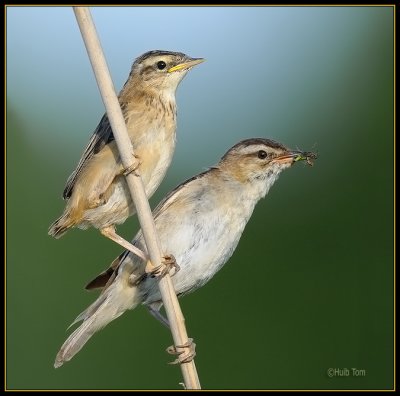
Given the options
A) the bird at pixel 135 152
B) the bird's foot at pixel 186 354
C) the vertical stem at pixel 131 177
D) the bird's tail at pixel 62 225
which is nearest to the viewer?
the vertical stem at pixel 131 177

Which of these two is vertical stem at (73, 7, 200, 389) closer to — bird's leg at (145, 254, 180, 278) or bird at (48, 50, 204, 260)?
bird's leg at (145, 254, 180, 278)

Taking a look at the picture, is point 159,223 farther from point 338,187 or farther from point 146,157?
point 338,187

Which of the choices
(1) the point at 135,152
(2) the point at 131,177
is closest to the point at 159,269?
(2) the point at 131,177

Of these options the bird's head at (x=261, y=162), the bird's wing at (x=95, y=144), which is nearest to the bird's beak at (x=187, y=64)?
the bird's wing at (x=95, y=144)

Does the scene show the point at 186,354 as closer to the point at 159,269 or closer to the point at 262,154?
the point at 159,269

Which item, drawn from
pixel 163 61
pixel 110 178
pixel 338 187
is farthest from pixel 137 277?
pixel 338 187

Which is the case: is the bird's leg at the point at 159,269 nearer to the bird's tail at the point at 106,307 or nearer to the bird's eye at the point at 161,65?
the bird's tail at the point at 106,307
